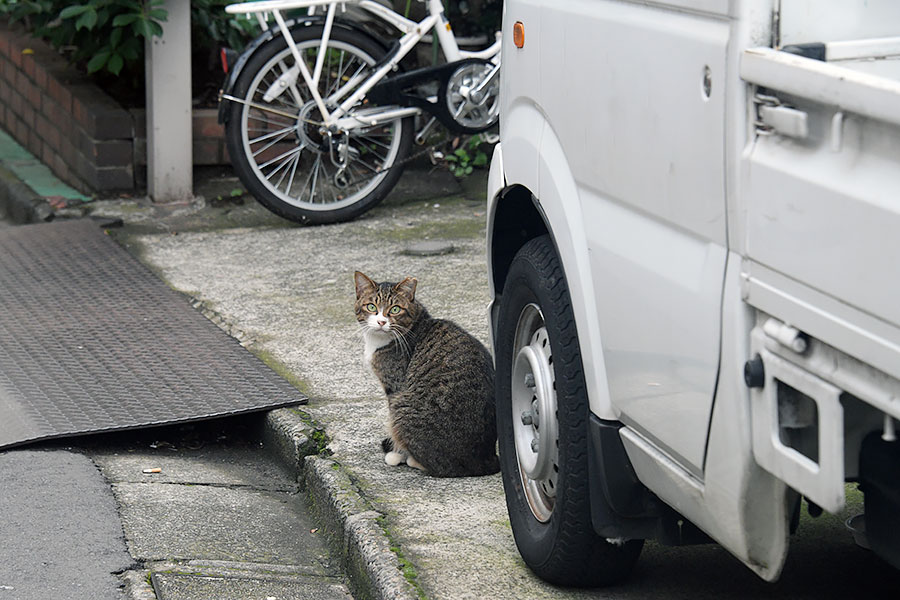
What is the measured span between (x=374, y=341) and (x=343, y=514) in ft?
2.83

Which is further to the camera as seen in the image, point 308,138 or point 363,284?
point 308,138

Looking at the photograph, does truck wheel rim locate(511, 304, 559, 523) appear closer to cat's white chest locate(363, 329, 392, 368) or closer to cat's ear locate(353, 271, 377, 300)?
cat's white chest locate(363, 329, 392, 368)

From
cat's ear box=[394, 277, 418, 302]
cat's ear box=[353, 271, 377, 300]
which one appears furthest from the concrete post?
cat's ear box=[394, 277, 418, 302]

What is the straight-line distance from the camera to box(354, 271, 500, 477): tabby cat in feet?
12.7

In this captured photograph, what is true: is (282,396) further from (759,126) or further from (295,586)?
(759,126)

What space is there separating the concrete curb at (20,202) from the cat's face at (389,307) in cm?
361

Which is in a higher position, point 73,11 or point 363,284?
point 73,11

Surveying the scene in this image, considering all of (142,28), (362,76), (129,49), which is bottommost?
(362,76)

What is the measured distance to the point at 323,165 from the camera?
24.0 ft

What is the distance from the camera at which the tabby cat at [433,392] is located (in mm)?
3863

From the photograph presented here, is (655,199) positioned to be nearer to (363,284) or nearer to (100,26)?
(363,284)

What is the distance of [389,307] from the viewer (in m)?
4.25

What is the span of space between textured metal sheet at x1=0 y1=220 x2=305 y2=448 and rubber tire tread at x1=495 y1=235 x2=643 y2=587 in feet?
4.90

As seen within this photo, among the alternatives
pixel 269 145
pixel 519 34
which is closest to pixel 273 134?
pixel 269 145
